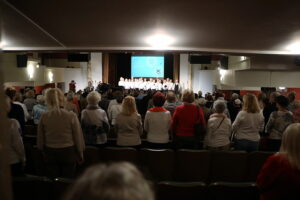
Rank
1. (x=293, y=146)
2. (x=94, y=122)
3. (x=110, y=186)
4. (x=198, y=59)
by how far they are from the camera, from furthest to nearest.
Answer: (x=198, y=59) < (x=94, y=122) < (x=293, y=146) < (x=110, y=186)

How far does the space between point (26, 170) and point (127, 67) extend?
13546 millimetres

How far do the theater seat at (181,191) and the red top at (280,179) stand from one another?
0.52 metres

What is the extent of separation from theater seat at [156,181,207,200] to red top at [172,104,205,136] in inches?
61.4

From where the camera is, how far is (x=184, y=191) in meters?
2.28

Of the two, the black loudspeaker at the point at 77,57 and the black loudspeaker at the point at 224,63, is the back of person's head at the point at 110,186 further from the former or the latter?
the black loudspeaker at the point at 77,57

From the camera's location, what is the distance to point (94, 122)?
3717 millimetres

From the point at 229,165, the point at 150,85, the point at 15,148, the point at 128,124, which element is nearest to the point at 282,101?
the point at 229,165

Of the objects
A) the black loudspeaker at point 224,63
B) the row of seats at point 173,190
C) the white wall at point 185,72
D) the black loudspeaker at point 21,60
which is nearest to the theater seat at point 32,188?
the row of seats at point 173,190

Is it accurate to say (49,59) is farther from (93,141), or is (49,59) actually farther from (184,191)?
→ (184,191)

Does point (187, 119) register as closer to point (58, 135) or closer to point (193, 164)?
point (193, 164)

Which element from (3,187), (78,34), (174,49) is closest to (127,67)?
(174,49)

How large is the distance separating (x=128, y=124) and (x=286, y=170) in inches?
83.9

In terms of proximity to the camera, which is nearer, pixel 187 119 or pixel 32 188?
pixel 32 188

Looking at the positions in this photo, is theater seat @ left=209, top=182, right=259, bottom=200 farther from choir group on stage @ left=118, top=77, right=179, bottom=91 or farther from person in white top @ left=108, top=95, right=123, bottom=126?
choir group on stage @ left=118, top=77, right=179, bottom=91
